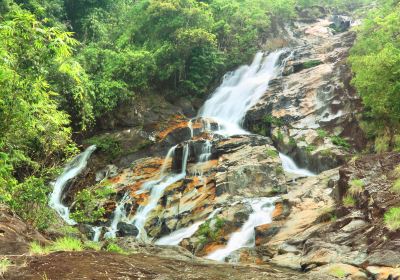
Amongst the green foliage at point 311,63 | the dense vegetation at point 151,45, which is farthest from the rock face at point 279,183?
the dense vegetation at point 151,45

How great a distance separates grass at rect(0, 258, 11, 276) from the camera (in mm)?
5079

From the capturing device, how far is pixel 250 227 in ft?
47.8

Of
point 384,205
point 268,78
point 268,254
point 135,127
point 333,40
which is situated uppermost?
point 333,40

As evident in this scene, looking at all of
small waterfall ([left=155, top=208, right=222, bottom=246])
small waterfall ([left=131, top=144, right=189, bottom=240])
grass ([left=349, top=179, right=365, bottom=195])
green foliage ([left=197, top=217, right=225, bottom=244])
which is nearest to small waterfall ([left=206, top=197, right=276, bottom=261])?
green foliage ([left=197, top=217, right=225, bottom=244])

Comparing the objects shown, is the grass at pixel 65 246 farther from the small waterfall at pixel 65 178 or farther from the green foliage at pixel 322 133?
the green foliage at pixel 322 133

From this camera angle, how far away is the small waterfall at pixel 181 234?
15.4m

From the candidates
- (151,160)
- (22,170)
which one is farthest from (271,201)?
(22,170)

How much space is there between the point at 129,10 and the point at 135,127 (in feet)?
41.4

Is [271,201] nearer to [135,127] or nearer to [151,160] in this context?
[151,160]

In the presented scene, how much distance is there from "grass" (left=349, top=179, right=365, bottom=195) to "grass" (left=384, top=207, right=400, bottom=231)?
2415 mm

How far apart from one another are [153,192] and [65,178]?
214 inches

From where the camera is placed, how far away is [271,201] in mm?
15711

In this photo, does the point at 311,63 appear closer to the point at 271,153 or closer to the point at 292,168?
the point at 292,168

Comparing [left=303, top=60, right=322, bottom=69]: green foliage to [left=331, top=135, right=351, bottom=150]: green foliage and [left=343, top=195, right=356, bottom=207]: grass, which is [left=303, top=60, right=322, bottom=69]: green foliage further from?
[left=343, top=195, right=356, bottom=207]: grass
